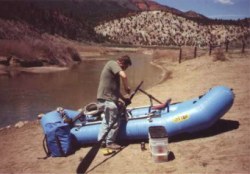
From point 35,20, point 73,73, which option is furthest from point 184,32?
point 73,73

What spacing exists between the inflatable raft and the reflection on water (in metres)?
4.49

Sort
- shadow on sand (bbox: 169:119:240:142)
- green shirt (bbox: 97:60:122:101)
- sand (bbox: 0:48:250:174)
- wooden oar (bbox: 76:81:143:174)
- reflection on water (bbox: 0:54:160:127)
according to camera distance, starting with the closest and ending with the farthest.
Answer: sand (bbox: 0:48:250:174) < wooden oar (bbox: 76:81:143:174) < green shirt (bbox: 97:60:122:101) < shadow on sand (bbox: 169:119:240:142) < reflection on water (bbox: 0:54:160:127)

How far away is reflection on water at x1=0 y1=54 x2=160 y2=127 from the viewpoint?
1349 centimetres

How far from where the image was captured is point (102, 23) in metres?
90.8

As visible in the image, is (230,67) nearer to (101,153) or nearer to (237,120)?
(237,120)

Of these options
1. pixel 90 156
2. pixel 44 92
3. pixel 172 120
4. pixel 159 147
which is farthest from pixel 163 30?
pixel 159 147

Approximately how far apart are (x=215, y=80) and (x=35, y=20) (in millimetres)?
41801

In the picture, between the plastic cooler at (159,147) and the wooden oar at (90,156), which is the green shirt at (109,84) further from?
the plastic cooler at (159,147)

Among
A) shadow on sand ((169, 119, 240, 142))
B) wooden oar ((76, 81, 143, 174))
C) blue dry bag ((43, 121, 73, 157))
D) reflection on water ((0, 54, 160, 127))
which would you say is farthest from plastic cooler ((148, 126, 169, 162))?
reflection on water ((0, 54, 160, 127))

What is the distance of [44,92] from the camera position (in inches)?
679

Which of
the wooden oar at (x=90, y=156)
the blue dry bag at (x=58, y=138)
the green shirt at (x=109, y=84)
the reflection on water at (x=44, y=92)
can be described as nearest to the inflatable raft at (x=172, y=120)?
the blue dry bag at (x=58, y=138)

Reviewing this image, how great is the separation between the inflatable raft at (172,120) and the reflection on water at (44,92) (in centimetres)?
449

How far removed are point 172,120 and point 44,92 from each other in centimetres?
1061

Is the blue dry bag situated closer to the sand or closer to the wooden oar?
the sand
